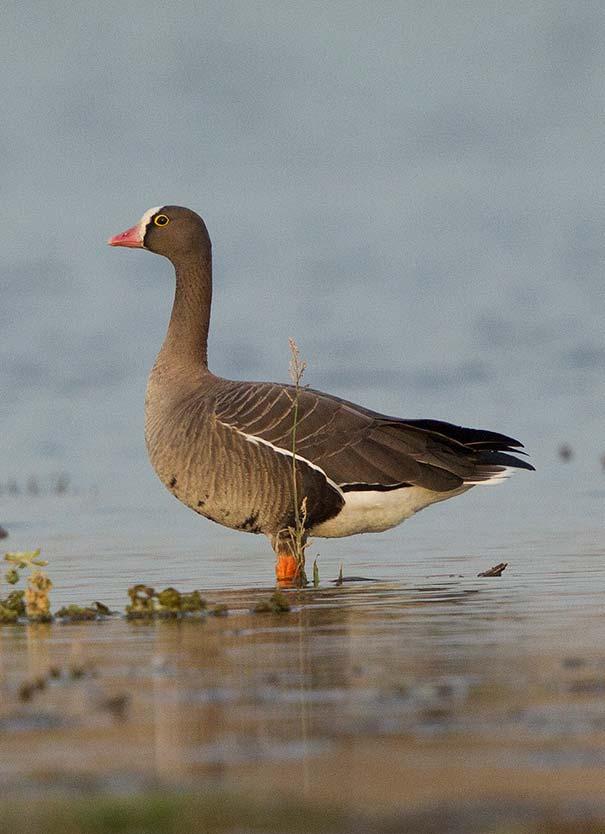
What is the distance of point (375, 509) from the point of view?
11734 millimetres

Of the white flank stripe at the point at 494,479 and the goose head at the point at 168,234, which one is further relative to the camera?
the goose head at the point at 168,234

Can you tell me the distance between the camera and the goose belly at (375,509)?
11.6 m

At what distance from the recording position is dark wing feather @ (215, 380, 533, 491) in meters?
11.5

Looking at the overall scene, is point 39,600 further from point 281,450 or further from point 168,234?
point 168,234

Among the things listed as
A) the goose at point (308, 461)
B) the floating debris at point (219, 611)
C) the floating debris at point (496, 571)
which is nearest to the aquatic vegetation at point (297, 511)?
the goose at point (308, 461)

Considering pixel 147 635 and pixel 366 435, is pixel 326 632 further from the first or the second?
pixel 366 435

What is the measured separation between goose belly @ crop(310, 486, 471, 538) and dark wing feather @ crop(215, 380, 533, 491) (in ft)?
0.43

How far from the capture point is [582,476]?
69.4 ft

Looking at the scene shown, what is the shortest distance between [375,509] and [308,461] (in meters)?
0.65

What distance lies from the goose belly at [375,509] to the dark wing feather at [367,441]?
0.43 ft

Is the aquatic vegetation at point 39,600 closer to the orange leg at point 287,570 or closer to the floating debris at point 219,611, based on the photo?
the floating debris at point 219,611

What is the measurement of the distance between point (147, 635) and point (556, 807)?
4085mm

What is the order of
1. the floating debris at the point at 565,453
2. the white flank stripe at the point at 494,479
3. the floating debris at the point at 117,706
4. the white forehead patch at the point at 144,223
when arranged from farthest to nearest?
the floating debris at the point at 565,453 → the white forehead patch at the point at 144,223 → the white flank stripe at the point at 494,479 → the floating debris at the point at 117,706

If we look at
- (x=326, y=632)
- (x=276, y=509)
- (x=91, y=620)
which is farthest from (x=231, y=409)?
(x=326, y=632)
